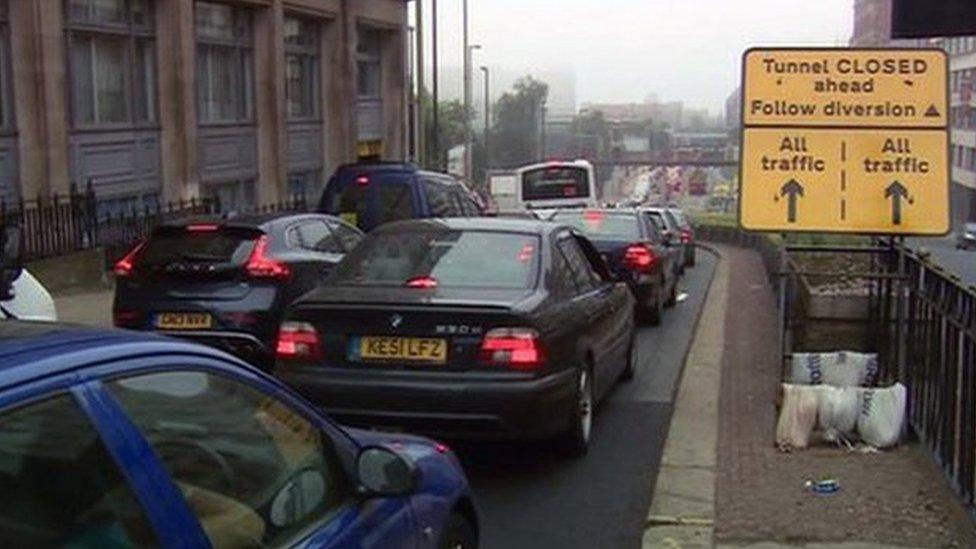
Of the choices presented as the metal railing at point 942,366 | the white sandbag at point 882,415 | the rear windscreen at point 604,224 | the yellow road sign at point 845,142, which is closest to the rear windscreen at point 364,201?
the rear windscreen at point 604,224

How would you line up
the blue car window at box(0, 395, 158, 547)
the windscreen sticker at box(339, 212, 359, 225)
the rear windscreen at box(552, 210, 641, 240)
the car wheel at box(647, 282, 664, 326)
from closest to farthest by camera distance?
the blue car window at box(0, 395, 158, 547), the car wheel at box(647, 282, 664, 326), the rear windscreen at box(552, 210, 641, 240), the windscreen sticker at box(339, 212, 359, 225)

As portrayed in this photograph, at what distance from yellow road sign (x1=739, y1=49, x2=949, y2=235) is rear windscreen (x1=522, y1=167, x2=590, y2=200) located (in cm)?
3419

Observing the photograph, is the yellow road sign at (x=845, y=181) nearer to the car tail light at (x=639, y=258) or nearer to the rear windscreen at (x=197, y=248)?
the rear windscreen at (x=197, y=248)

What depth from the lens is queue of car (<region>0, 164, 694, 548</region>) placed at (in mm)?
2623

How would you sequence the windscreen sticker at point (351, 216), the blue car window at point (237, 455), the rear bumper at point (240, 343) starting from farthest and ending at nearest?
the windscreen sticker at point (351, 216) → the rear bumper at point (240, 343) → the blue car window at point (237, 455)

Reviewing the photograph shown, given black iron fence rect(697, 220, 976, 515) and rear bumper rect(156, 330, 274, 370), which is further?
rear bumper rect(156, 330, 274, 370)

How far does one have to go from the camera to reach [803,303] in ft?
35.9

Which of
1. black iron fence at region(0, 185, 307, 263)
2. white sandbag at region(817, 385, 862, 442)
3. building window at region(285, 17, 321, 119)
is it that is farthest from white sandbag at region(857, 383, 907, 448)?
building window at region(285, 17, 321, 119)

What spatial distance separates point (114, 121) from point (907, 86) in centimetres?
1846

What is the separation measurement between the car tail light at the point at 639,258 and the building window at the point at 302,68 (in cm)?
1897

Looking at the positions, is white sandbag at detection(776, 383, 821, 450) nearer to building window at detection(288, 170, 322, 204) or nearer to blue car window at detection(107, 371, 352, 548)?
blue car window at detection(107, 371, 352, 548)

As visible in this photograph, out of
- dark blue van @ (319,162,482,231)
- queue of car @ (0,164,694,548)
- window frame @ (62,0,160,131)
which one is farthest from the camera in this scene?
window frame @ (62,0,160,131)

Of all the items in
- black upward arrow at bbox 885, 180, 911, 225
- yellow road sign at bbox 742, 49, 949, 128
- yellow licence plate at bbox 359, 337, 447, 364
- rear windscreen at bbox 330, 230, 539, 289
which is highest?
yellow road sign at bbox 742, 49, 949, 128

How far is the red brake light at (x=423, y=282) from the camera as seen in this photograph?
7516 mm
